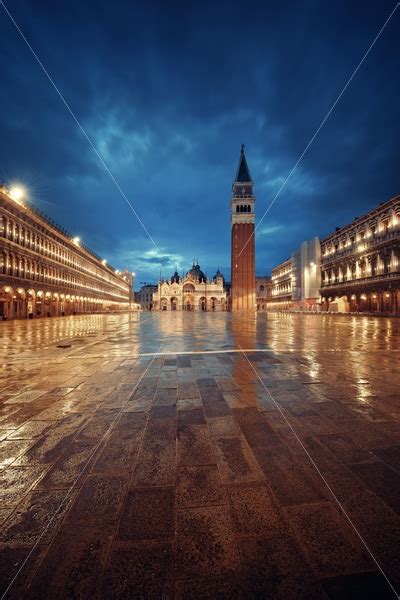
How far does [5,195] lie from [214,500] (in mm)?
33808

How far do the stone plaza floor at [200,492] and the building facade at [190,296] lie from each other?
10628cm

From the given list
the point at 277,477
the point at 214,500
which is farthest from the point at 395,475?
the point at 214,500

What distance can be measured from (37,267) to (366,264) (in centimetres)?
4416

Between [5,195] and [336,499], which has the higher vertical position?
[5,195]

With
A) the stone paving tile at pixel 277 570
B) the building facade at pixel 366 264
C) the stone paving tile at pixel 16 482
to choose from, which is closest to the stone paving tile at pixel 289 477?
the stone paving tile at pixel 277 570

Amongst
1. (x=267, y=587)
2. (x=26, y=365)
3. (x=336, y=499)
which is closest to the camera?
(x=267, y=587)

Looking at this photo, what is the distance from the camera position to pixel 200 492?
2.05m

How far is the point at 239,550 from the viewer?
5.10 ft

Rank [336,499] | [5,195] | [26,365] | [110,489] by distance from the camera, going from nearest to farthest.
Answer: [336,499] → [110,489] → [26,365] → [5,195]

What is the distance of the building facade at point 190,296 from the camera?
4370 inches

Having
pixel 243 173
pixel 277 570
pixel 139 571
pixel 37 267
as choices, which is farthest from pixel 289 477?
pixel 243 173

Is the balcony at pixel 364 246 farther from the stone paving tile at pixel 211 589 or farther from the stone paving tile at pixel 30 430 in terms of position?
the stone paving tile at pixel 211 589

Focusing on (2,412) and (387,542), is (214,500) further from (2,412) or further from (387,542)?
(2,412)

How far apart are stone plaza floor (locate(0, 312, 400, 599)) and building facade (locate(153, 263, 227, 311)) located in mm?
106283
